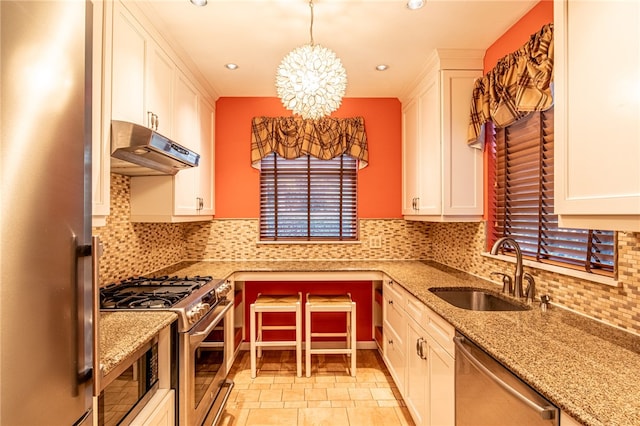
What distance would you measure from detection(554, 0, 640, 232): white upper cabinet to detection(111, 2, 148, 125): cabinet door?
2.00 metres

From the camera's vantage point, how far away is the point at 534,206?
2.01 meters

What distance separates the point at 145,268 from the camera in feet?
8.59

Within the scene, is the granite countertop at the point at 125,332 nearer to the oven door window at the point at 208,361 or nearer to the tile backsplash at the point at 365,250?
the oven door window at the point at 208,361

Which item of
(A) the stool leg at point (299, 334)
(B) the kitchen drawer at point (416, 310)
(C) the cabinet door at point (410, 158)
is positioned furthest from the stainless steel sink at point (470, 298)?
(A) the stool leg at point (299, 334)

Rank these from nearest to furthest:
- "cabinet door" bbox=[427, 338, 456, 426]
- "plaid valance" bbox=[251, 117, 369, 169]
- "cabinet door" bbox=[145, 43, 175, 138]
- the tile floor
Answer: "cabinet door" bbox=[427, 338, 456, 426] → "cabinet door" bbox=[145, 43, 175, 138] → the tile floor → "plaid valance" bbox=[251, 117, 369, 169]

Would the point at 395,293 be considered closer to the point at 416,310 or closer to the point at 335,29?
the point at 416,310

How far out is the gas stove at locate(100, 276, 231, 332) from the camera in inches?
66.1

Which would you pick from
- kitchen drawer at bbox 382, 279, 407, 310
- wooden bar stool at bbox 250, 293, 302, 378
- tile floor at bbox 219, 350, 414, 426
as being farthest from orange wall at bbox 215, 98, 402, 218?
tile floor at bbox 219, 350, 414, 426

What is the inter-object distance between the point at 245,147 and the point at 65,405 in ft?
9.75

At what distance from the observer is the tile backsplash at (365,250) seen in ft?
4.68

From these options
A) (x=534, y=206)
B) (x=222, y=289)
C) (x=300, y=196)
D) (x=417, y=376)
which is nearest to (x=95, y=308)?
(x=222, y=289)

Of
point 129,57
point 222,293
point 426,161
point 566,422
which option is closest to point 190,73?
point 129,57

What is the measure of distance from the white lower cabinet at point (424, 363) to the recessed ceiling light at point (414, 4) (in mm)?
1752

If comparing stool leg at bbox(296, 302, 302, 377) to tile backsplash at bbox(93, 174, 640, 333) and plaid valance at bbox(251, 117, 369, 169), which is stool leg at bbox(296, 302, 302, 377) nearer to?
A: tile backsplash at bbox(93, 174, 640, 333)
